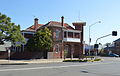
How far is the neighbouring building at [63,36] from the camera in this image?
5319 cm

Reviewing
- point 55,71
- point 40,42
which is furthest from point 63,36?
point 55,71

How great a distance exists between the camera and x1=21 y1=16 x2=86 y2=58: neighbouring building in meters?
53.2

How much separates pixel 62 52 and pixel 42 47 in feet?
31.7

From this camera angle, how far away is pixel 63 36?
2203 inches

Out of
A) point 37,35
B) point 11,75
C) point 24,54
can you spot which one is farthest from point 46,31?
point 11,75

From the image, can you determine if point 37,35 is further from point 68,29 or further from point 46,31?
point 68,29

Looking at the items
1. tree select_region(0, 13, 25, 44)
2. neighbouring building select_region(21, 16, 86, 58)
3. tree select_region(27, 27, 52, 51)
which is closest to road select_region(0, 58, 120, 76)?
tree select_region(0, 13, 25, 44)

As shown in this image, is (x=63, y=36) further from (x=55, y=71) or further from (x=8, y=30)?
(x=55, y=71)

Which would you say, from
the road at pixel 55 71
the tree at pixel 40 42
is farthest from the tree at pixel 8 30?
the road at pixel 55 71

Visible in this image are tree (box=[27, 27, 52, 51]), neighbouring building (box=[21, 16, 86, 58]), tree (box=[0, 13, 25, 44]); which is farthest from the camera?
neighbouring building (box=[21, 16, 86, 58])

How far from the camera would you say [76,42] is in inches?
2324

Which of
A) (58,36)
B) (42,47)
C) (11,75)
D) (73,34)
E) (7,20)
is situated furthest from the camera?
(73,34)

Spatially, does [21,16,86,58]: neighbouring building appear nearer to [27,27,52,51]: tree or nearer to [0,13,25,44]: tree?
[27,27,52,51]: tree

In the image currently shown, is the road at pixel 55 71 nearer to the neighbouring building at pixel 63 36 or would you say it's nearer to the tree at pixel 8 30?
the tree at pixel 8 30
